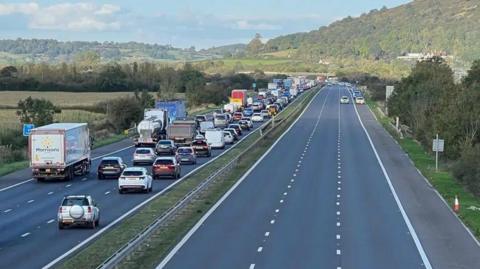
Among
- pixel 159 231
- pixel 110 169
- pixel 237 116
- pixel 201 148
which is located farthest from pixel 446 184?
pixel 237 116

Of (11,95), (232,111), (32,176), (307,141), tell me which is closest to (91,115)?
(232,111)

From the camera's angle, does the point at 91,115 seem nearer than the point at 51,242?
No

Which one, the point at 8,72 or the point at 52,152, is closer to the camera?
the point at 52,152

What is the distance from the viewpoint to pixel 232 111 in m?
117

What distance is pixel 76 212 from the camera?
100ft

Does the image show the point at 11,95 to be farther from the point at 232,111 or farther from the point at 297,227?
the point at 297,227

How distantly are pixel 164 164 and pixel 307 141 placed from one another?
30866 millimetres

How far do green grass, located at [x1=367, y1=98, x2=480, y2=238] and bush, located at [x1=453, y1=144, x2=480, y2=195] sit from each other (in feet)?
1.08

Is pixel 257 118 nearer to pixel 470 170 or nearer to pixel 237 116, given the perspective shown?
pixel 237 116

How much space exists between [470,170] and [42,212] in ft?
71.6

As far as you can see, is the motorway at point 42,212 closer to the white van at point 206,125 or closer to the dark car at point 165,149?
the dark car at point 165,149

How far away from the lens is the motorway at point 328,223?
1017 inches

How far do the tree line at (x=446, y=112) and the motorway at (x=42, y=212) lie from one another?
14240 millimetres

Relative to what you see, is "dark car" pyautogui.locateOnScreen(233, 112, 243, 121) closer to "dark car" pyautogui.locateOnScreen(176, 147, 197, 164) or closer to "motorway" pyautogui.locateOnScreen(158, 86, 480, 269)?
"motorway" pyautogui.locateOnScreen(158, 86, 480, 269)
